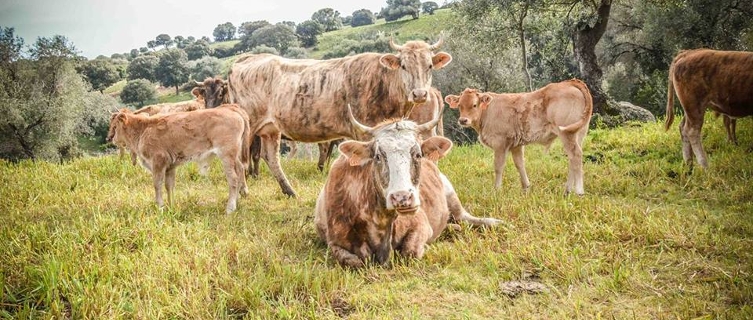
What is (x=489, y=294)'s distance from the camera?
168 inches

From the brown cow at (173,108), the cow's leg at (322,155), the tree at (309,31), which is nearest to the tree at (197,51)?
the tree at (309,31)

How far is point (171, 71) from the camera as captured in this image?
7062 centimetres

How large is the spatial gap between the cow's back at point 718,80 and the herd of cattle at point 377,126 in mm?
18

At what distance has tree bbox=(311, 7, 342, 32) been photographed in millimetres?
105812

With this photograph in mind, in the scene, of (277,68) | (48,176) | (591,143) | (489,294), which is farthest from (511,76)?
(489,294)

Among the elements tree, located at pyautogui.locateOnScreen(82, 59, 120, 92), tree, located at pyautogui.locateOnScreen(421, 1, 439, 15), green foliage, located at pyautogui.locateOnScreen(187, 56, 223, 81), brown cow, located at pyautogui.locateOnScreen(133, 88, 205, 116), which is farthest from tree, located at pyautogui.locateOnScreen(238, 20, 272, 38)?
brown cow, located at pyautogui.locateOnScreen(133, 88, 205, 116)

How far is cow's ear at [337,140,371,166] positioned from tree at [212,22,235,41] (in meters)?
128

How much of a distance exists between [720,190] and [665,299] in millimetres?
4257

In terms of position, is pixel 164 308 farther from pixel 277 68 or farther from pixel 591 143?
pixel 591 143

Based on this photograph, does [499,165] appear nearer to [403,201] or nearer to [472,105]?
[472,105]

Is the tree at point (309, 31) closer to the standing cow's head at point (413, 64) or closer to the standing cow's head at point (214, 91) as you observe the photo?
the standing cow's head at point (214, 91)

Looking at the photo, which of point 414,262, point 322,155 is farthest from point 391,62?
point 322,155

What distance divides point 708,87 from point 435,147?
6.55 metres

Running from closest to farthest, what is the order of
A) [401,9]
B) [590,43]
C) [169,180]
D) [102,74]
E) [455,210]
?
[455,210] → [169,180] → [590,43] → [102,74] → [401,9]
